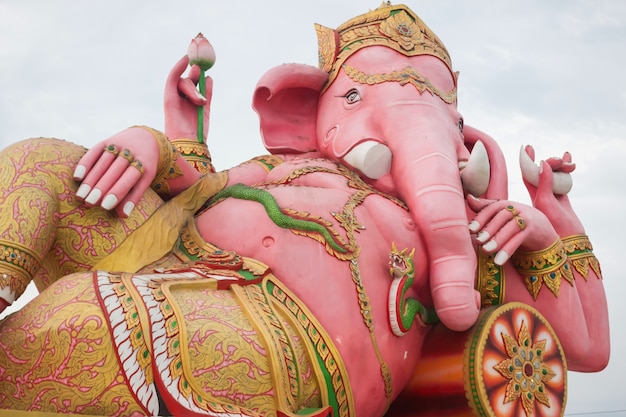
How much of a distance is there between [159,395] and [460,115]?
2.05 m

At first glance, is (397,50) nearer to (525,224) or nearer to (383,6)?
(383,6)

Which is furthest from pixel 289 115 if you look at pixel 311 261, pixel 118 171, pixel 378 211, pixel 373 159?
pixel 118 171

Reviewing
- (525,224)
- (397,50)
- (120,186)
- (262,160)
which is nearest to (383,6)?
(397,50)

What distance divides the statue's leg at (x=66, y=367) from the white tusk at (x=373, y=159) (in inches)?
57.9

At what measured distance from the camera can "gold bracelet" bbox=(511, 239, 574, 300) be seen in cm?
393

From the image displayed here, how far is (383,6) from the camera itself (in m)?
4.34

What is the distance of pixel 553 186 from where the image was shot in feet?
13.6

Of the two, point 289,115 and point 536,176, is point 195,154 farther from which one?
point 536,176

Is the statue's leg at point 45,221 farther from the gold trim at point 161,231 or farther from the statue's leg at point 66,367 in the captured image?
the statue's leg at point 66,367

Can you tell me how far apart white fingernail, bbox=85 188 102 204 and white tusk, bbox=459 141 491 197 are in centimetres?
154

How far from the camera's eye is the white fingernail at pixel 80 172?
3279 millimetres

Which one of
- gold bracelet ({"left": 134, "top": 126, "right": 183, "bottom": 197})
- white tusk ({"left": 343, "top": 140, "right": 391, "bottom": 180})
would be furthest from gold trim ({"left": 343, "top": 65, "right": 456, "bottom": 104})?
gold bracelet ({"left": 134, "top": 126, "right": 183, "bottom": 197})

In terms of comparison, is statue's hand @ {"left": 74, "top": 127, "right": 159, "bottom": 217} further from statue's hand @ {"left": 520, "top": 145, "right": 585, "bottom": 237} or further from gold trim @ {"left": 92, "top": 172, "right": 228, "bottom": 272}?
statue's hand @ {"left": 520, "top": 145, "right": 585, "bottom": 237}

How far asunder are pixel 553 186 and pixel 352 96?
0.98 m
